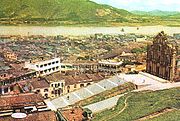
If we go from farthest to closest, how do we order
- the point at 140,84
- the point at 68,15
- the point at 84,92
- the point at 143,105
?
the point at 68,15 < the point at 84,92 < the point at 140,84 < the point at 143,105

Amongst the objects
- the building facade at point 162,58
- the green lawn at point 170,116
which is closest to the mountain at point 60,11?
the building facade at point 162,58

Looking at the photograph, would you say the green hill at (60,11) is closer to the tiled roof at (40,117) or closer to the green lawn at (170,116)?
the tiled roof at (40,117)

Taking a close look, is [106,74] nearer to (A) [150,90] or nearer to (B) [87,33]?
(A) [150,90]

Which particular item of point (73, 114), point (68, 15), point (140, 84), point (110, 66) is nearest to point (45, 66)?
point (68, 15)

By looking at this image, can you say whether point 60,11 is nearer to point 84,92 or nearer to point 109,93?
point 84,92

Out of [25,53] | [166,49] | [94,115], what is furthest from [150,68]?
[25,53]
